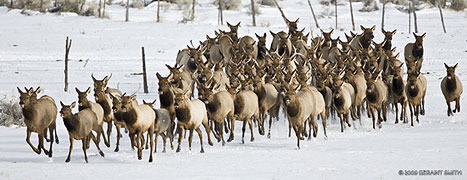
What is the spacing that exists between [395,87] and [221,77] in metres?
5.01

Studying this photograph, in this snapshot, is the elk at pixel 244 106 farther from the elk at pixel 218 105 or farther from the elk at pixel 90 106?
the elk at pixel 90 106

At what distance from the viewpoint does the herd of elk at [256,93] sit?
14.1 metres

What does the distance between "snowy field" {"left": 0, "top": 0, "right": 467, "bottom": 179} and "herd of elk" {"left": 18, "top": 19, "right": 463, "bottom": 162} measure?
557 millimetres

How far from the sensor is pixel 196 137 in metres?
17.8

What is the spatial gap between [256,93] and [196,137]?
194 centimetres

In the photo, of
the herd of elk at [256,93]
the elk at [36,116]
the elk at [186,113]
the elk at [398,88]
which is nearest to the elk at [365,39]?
the herd of elk at [256,93]

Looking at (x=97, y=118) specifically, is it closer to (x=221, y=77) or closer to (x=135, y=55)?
(x=221, y=77)

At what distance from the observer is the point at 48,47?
35.9m

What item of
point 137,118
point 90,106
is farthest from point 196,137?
point 137,118

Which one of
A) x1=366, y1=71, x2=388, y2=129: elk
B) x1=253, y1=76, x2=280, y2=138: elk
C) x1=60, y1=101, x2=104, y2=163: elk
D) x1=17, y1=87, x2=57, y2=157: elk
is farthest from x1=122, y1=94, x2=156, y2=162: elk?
x1=366, y1=71, x2=388, y2=129: elk

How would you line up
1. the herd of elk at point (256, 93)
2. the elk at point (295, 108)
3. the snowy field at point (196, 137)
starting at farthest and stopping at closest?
1. the elk at point (295, 108)
2. the herd of elk at point (256, 93)
3. the snowy field at point (196, 137)

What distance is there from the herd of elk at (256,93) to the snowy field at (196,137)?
0.56 metres

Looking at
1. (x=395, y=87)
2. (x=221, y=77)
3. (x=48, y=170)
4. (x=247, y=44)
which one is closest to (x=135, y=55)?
(x=247, y=44)

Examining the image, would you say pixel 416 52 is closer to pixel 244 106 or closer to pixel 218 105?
pixel 244 106
